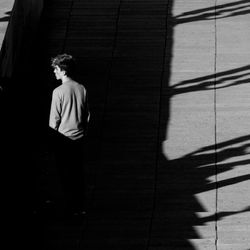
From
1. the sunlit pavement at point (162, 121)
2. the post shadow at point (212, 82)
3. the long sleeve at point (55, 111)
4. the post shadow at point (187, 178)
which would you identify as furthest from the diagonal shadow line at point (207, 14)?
the long sleeve at point (55, 111)

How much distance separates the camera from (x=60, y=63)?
35.4ft

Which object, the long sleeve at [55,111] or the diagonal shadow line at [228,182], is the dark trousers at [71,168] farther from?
the diagonal shadow line at [228,182]

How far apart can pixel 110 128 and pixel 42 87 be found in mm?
1418

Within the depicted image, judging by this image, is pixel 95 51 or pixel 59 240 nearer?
pixel 59 240

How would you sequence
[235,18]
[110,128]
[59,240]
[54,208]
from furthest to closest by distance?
[235,18], [110,128], [54,208], [59,240]

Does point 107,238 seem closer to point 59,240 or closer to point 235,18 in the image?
point 59,240

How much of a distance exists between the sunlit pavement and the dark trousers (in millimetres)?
228

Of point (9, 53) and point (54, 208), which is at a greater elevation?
point (9, 53)

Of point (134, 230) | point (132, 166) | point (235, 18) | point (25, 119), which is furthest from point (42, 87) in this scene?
point (134, 230)

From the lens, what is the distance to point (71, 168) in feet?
36.1

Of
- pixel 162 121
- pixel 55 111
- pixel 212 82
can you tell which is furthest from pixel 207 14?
pixel 55 111

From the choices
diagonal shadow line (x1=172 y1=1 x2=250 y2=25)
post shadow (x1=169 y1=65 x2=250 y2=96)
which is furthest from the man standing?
diagonal shadow line (x1=172 y1=1 x2=250 y2=25)

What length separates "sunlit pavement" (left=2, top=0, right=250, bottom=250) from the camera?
1093 cm

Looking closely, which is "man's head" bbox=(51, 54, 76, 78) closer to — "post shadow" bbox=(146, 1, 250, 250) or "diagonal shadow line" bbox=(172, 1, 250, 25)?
"post shadow" bbox=(146, 1, 250, 250)
